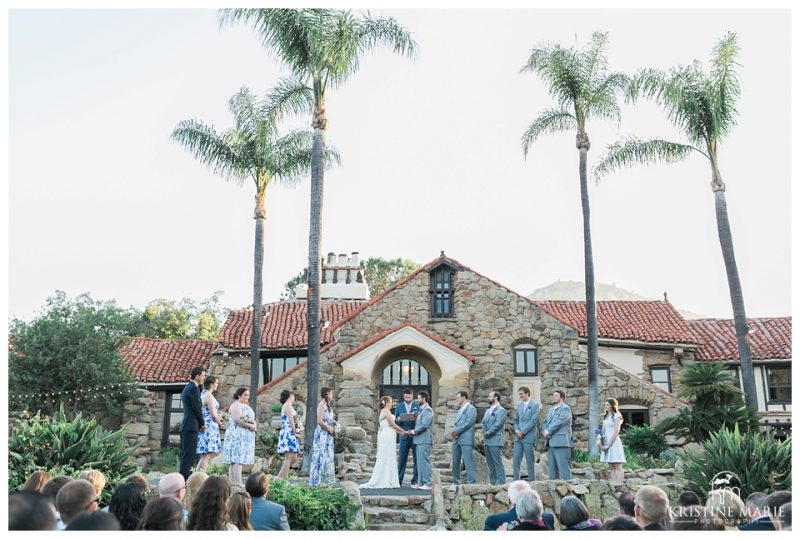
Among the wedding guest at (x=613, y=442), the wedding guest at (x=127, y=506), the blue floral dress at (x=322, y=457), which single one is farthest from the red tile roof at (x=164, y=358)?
the wedding guest at (x=127, y=506)

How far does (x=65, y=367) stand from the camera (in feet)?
68.8

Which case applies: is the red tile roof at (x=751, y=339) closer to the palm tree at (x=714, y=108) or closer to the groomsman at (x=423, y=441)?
the palm tree at (x=714, y=108)

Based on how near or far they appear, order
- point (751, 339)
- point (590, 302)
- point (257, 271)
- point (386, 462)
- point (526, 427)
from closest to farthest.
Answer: point (526, 427) → point (386, 462) → point (590, 302) → point (257, 271) → point (751, 339)

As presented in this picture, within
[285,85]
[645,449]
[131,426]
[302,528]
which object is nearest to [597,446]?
[645,449]

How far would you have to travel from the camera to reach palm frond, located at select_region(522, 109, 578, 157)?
20.6 metres

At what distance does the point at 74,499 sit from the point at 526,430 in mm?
8852

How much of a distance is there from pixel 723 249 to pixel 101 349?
18850 mm

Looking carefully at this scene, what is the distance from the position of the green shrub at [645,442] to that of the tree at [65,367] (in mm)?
15345

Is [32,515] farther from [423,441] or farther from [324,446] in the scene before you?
[423,441]

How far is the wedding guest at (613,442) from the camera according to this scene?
497 inches

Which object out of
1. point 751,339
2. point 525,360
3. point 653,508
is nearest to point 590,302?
point 525,360

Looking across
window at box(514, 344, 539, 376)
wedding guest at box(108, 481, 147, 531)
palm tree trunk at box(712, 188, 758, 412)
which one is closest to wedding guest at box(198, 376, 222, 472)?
wedding guest at box(108, 481, 147, 531)

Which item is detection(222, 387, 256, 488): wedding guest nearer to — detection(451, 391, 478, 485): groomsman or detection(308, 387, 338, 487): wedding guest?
detection(308, 387, 338, 487): wedding guest

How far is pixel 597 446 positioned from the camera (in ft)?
58.5
